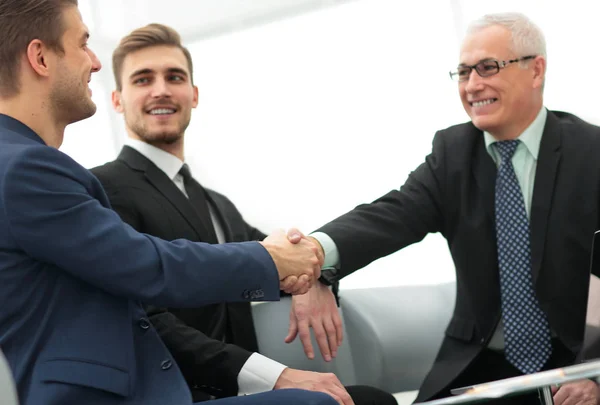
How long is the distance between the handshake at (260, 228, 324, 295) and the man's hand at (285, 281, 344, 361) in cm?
9

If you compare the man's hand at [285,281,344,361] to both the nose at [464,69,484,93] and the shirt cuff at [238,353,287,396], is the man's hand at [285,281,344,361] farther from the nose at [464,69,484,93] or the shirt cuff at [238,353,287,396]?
the nose at [464,69,484,93]

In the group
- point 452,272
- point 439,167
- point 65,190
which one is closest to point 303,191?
point 452,272

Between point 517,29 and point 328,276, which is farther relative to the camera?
point 517,29

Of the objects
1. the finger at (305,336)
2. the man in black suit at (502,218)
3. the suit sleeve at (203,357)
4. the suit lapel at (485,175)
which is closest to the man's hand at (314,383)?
the suit sleeve at (203,357)

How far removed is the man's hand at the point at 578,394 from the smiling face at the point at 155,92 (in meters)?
1.41

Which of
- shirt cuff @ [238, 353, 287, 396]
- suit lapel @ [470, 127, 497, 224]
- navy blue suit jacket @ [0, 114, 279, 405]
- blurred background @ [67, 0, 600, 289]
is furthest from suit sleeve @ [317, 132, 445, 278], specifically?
blurred background @ [67, 0, 600, 289]

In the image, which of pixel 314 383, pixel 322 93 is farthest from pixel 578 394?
pixel 322 93

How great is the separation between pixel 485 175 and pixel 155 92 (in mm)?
1116

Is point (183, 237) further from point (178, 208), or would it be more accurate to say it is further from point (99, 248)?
point (99, 248)

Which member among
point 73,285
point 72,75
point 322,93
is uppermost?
point 322,93

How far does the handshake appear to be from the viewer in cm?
194

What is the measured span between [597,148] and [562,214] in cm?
24

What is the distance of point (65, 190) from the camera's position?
1480 mm

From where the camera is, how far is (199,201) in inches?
104
